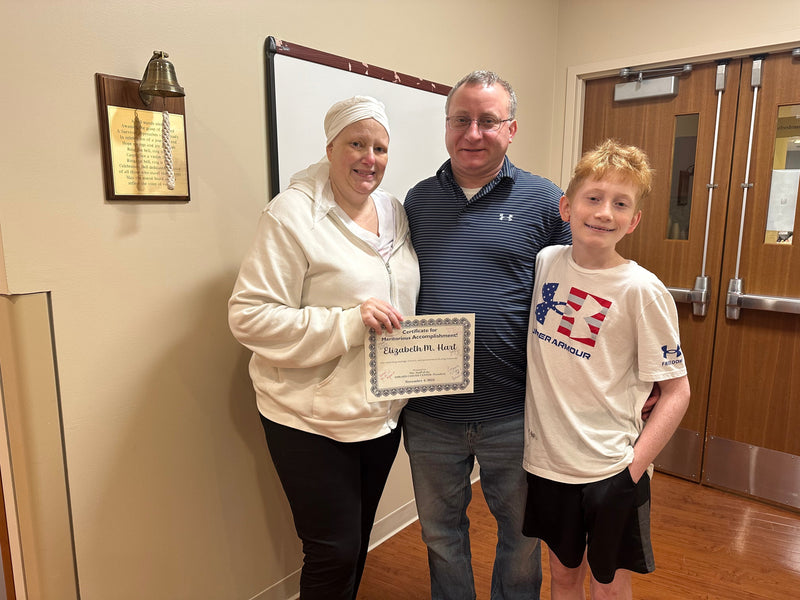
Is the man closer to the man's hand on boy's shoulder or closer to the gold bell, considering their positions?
the man's hand on boy's shoulder

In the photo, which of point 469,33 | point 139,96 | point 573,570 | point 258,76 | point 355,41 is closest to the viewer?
point 139,96

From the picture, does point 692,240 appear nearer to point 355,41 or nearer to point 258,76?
point 355,41

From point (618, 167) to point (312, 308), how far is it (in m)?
0.77

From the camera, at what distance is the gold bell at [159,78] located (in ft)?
4.24

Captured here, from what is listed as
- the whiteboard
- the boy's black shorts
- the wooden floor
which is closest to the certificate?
the boy's black shorts

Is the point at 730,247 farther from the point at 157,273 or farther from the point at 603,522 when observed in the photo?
the point at 157,273

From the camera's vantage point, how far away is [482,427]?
1474 millimetres

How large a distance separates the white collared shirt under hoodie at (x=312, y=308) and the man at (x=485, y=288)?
149mm

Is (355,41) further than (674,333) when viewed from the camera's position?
Yes

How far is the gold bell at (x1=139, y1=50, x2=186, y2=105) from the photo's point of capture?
1291mm

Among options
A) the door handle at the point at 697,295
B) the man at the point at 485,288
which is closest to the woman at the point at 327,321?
the man at the point at 485,288

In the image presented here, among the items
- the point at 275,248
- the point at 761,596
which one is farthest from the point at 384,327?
the point at 761,596

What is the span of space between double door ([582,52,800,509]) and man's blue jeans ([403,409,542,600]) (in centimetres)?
173

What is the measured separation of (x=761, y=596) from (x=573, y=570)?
3.46ft
